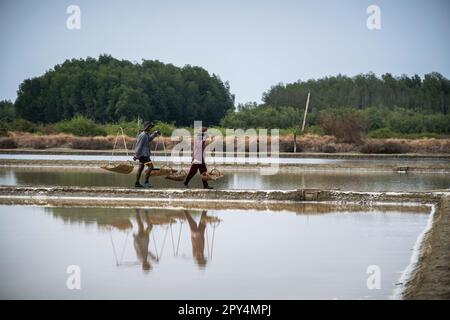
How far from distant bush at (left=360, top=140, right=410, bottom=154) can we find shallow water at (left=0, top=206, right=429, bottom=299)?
96.2 ft

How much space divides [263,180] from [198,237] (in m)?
12.4

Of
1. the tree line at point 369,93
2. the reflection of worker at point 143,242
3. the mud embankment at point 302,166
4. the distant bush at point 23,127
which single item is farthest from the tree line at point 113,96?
the reflection of worker at point 143,242

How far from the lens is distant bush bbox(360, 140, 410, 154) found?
44.9m

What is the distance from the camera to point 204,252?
11156mm

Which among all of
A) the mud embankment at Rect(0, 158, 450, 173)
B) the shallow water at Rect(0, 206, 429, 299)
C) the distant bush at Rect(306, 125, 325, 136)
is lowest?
the shallow water at Rect(0, 206, 429, 299)

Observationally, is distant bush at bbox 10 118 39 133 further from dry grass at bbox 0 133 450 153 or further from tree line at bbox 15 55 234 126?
tree line at bbox 15 55 234 126

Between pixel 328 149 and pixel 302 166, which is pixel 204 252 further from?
pixel 328 149

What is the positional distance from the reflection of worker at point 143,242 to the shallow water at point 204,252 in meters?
0.02

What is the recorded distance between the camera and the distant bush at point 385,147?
1768 inches

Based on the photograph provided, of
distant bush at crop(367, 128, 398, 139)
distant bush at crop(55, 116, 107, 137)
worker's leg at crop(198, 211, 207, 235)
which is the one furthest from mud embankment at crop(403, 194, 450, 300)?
distant bush at crop(55, 116, 107, 137)

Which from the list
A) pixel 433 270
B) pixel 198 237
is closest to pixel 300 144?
pixel 198 237
